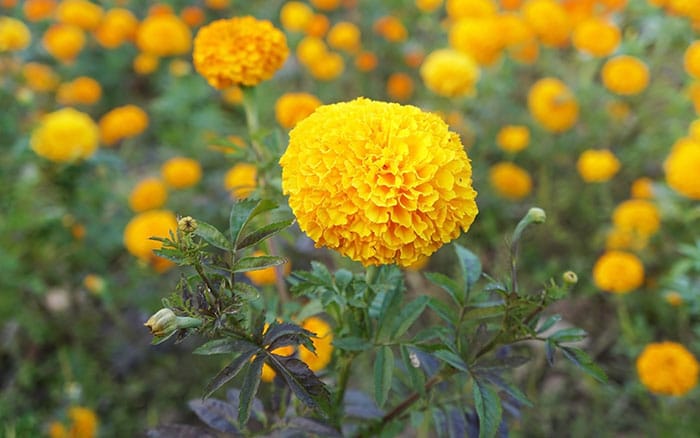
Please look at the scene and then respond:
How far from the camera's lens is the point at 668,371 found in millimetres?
1820

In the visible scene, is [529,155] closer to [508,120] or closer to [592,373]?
[508,120]

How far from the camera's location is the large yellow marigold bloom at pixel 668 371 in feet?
5.92

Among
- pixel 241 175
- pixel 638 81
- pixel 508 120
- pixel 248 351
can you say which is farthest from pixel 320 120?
pixel 508 120

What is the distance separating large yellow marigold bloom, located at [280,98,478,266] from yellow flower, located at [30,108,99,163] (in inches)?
76.1

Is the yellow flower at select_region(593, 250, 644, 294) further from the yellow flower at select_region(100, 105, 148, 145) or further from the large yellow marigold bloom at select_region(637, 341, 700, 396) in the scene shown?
the yellow flower at select_region(100, 105, 148, 145)

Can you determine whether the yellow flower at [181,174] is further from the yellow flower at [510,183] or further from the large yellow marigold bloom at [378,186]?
the large yellow marigold bloom at [378,186]

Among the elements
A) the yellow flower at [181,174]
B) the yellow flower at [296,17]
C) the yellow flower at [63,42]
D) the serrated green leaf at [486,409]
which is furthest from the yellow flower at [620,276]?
the yellow flower at [63,42]

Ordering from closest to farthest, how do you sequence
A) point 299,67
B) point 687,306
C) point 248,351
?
point 248,351
point 687,306
point 299,67

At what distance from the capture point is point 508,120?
3.54 metres

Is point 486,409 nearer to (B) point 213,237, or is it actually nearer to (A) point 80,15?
(B) point 213,237

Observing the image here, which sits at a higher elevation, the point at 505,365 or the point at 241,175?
Result: the point at 505,365

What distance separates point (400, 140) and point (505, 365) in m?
0.52

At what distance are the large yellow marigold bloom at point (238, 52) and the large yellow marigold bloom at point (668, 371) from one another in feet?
5.06

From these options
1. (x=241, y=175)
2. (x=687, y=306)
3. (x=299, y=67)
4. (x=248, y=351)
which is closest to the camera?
(x=248, y=351)
